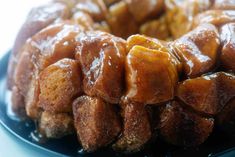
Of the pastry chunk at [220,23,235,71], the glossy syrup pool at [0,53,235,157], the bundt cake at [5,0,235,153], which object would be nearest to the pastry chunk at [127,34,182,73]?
the bundt cake at [5,0,235,153]


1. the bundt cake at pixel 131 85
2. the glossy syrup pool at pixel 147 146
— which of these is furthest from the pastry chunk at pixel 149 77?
the glossy syrup pool at pixel 147 146

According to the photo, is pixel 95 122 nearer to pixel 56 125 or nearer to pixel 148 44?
pixel 56 125

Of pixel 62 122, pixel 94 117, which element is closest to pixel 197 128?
pixel 94 117

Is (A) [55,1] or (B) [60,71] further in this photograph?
(A) [55,1]

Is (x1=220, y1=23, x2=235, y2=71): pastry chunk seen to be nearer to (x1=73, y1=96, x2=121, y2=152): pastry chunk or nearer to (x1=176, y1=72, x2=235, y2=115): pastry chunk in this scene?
(x1=176, y1=72, x2=235, y2=115): pastry chunk

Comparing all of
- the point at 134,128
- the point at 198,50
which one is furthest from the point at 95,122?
the point at 198,50

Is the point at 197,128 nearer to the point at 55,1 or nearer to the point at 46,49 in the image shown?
the point at 46,49

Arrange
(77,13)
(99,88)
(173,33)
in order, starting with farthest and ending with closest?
(173,33) < (77,13) < (99,88)

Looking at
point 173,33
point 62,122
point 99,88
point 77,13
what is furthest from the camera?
point 173,33
